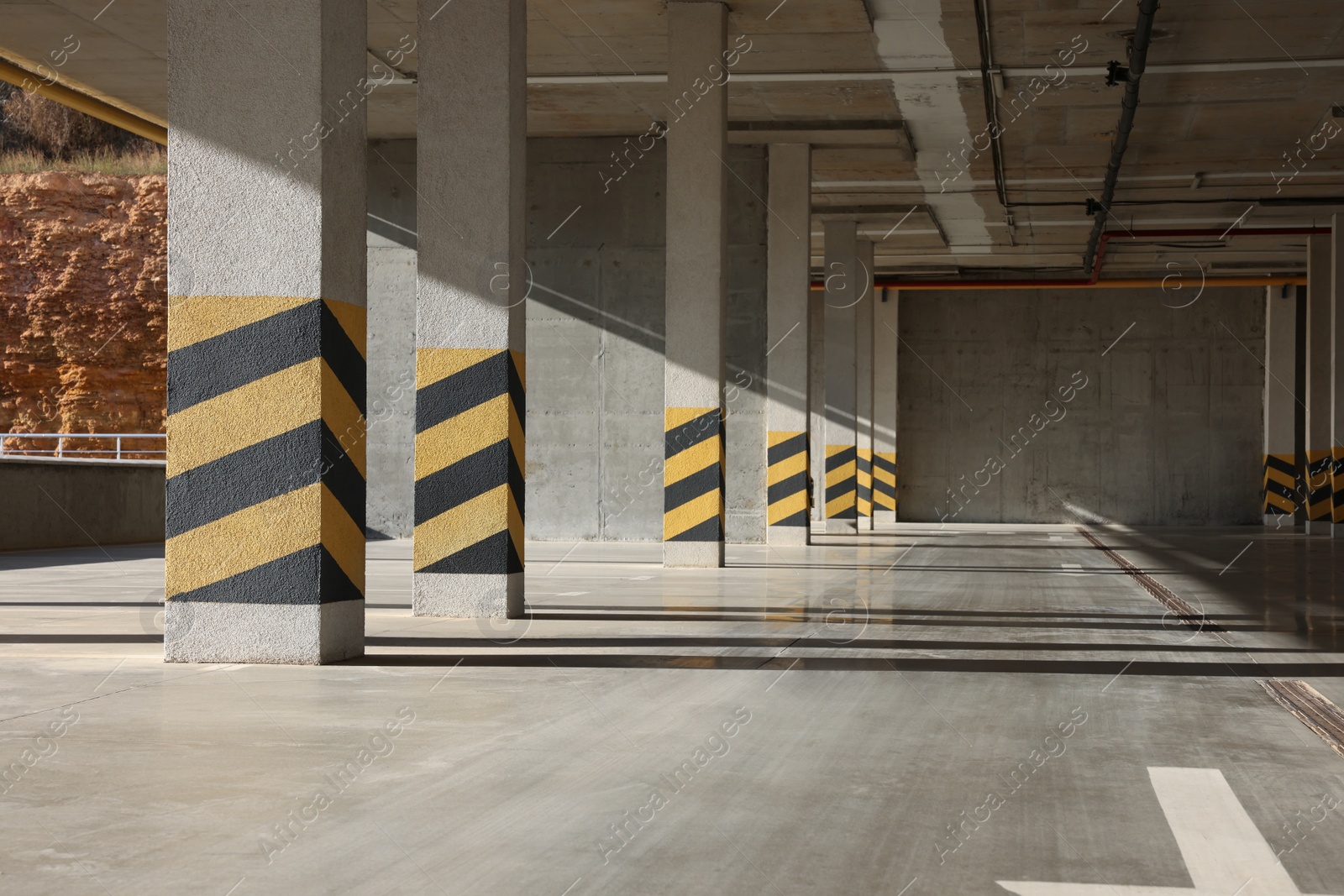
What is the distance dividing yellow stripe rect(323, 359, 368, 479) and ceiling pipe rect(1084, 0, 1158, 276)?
9072mm

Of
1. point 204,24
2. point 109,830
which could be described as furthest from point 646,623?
point 109,830

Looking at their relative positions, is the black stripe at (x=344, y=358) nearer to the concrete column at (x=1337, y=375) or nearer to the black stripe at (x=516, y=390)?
the black stripe at (x=516, y=390)

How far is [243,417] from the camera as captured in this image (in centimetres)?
613

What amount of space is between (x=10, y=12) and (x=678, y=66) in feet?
23.2

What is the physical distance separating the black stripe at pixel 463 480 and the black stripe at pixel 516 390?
0.92 ft

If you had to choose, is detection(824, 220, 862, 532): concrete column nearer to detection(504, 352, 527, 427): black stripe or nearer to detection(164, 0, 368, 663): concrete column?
detection(504, 352, 527, 427): black stripe

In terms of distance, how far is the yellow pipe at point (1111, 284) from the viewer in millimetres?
31469

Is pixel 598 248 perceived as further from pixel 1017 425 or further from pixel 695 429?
pixel 1017 425

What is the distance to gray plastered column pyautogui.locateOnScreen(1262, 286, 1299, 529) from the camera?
105 feet

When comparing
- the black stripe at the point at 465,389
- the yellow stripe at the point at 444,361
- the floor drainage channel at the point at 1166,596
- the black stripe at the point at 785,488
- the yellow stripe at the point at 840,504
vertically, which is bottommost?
the floor drainage channel at the point at 1166,596

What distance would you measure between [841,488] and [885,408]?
8609mm

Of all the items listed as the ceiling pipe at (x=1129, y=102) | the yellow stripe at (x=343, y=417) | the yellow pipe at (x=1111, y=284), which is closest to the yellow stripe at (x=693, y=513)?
the ceiling pipe at (x=1129, y=102)

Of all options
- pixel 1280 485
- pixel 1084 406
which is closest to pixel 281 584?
pixel 1084 406

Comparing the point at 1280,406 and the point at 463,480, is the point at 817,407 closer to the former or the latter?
the point at 1280,406
